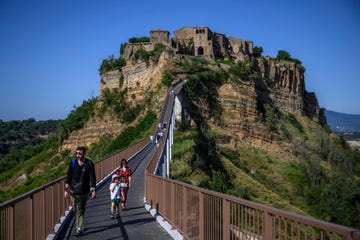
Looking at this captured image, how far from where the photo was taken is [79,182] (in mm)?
10453

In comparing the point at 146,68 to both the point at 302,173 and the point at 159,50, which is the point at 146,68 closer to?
the point at 159,50

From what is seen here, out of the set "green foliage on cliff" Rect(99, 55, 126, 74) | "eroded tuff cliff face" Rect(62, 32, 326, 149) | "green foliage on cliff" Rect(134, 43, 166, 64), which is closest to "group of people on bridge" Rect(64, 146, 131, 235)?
"eroded tuff cliff face" Rect(62, 32, 326, 149)

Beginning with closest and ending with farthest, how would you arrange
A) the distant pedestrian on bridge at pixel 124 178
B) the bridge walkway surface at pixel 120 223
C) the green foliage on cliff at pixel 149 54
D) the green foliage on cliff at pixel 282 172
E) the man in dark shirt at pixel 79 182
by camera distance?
the man in dark shirt at pixel 79 182
the bridge walkway surface at pixel 120 223
the distant pedestrian on bridge at pixel 124 178
the green foliage on cliff at pixel 282 172
the green foliage on cliff at pixel 149 54

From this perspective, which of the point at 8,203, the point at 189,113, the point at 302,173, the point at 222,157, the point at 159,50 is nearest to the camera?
the point at 8,203

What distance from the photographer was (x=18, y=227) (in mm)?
7715

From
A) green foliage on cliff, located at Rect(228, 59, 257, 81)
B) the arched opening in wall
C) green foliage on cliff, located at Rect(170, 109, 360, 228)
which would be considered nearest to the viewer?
green foliage on cliff, located at Rect(170, 109, 360, 228)

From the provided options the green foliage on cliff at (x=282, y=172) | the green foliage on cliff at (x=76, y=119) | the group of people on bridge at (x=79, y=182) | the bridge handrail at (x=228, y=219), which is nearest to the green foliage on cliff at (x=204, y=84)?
the green foliage on cliff at (x=282, y=172)

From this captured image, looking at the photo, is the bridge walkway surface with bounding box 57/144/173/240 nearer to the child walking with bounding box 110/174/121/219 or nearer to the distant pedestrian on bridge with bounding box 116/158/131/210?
the child walking with bounding box 110/174/121/219

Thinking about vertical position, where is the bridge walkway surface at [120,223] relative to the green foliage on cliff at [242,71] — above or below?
below

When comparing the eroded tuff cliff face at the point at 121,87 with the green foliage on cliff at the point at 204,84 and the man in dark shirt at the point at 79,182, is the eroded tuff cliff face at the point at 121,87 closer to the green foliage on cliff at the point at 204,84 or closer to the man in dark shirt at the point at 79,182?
the green foliage on cliff at the point at 204,84

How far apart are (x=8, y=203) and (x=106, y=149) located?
40659 mm

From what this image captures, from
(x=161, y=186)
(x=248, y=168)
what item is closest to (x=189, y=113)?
(x=248, y=168)

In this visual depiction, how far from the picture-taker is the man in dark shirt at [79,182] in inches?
411

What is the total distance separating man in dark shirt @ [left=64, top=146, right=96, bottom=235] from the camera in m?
10.4
